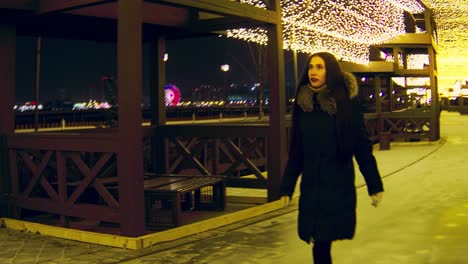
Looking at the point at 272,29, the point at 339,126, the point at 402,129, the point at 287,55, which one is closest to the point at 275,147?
the point at 272,29

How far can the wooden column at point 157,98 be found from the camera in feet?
32.7

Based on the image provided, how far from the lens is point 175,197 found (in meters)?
7.34

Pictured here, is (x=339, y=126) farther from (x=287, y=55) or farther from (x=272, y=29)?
(x=287, y=55)

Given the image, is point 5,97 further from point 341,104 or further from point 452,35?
point 452,35

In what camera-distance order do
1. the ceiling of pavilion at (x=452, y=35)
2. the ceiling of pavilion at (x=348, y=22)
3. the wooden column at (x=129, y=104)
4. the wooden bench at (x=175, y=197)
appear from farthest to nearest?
the ceiling of pavilion at (x=452, y=35), the ceiling of pavilion at (x=348, y=22), the wooden bench at (x=175, y=197), the wooden column at (x=129, y=104)

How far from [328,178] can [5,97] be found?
551cm

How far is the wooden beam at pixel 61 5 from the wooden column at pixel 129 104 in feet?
1.49

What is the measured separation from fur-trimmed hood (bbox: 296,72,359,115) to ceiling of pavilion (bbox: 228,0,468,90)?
19.3 ft

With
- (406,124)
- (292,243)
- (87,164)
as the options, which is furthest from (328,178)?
(406,124)

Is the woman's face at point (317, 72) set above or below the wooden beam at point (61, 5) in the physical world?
below

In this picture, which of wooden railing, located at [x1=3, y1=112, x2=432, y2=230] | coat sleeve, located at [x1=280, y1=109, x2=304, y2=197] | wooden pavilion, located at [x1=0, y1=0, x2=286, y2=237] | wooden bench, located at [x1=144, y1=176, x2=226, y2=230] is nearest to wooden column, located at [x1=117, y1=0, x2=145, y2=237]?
wooden pavilion, located at [x1=0, y1=0, x2=286, y2=237]

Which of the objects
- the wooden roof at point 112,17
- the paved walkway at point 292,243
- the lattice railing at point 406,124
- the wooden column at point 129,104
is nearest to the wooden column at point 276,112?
the wooden roof at point 112,17

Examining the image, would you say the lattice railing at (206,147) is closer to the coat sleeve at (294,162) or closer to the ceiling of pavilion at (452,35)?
the coat sleeve at (294,162)

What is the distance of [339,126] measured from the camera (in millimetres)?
3949
